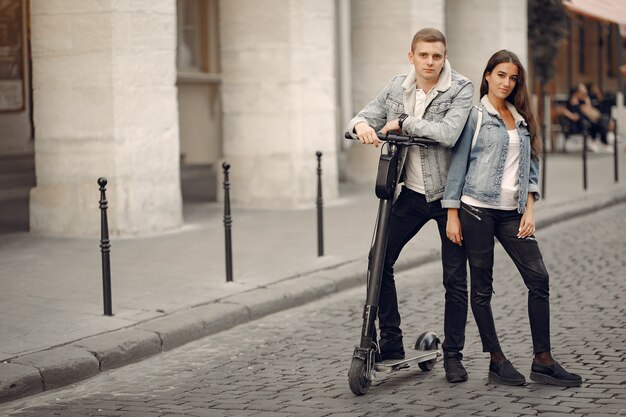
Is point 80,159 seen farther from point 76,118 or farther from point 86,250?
point 86,250

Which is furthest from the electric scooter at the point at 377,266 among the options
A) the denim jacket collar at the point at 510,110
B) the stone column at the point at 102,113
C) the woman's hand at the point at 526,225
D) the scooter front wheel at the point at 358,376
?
the stone column at the point at 102,113

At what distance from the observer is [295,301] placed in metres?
9.79

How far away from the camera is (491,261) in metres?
6.77

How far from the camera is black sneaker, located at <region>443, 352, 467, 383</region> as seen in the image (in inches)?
268

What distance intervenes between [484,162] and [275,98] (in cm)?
991

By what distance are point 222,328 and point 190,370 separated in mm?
1293

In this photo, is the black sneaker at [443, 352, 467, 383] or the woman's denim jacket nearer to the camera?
the woman's denim jacket

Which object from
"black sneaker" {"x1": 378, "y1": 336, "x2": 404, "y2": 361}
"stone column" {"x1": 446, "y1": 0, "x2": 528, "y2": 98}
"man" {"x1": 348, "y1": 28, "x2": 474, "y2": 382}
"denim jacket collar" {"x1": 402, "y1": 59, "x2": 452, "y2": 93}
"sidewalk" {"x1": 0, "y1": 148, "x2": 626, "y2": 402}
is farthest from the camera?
"stone column" {"x1": 446, "y1": 0, "x2": 528, "y2": 98}

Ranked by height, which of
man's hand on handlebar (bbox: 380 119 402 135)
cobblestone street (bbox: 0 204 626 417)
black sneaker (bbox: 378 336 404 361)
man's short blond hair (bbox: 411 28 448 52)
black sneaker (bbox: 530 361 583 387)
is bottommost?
cobblestone street (bbox: 0 204 626 417)

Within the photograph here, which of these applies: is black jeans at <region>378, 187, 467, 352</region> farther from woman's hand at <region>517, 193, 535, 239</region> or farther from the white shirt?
woman's hand at <region>517, 193, 535, 239</region>

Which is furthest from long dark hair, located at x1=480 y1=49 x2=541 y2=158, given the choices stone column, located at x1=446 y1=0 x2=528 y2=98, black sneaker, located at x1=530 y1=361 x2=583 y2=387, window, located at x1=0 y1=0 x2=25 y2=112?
stone column, located at x1=446 y1=0 x2=528 y2=98

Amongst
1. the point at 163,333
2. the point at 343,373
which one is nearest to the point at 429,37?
the point at 343,373

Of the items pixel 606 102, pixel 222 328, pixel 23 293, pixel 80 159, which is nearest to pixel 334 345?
pixel 222 328

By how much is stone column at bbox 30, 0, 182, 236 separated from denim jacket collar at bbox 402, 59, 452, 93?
7.01 metres
